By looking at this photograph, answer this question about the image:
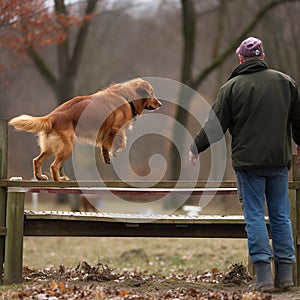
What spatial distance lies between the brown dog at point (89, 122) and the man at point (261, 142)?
211 centimetres

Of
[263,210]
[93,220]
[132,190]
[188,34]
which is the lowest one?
[93,220]

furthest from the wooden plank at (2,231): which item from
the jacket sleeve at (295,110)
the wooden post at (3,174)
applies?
the jacket sleeve at (295,110)

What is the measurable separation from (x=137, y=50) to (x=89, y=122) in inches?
1500

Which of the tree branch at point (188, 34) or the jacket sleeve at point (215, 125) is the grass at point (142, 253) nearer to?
the jacket sleeve at point (215, 125)

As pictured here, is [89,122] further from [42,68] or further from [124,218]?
[42,68]

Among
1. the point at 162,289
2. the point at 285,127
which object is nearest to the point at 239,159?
the point at 285,127

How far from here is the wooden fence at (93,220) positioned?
770 centimetres

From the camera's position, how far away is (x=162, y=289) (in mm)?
7301

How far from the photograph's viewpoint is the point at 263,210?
270 inches

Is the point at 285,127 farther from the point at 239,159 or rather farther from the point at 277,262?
the point at 277,262

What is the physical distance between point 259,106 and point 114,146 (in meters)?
2.76

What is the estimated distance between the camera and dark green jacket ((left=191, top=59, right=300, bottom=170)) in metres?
6.68

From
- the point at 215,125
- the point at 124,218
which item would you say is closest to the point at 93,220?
the point at 124,218

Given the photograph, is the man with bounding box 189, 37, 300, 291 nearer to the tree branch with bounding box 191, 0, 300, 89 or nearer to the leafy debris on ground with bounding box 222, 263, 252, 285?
the leafy debris on ground with bounding box 222, 263, 252, 285
